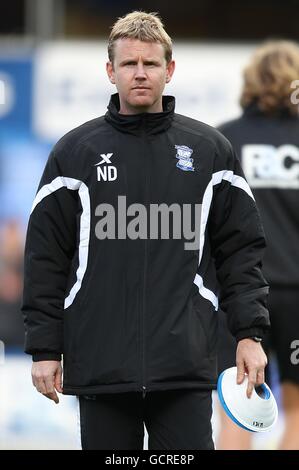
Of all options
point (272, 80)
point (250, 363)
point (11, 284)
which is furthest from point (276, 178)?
point (11, 284)

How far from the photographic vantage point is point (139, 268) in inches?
161

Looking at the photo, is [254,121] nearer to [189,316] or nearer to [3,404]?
[189,316]

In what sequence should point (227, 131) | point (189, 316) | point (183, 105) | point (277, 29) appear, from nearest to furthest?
point (189, 316)
point (227, 131)
point (183, 105)
point (277, 29)

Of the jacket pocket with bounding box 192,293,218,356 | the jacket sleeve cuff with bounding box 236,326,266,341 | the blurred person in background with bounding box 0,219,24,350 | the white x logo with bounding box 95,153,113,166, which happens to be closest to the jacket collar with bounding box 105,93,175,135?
the white x logo with bounding box 95,153,113,166

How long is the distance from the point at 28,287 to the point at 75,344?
26 cm

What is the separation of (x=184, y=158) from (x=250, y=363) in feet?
→ 2.45

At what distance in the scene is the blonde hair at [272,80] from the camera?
232 inches

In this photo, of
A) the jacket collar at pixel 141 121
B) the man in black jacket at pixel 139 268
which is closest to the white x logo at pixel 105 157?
the man in black jacket at pixel 139 268

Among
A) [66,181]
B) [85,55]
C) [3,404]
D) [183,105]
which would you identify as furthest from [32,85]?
[66,181]

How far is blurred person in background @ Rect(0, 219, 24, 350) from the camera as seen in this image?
8742 mm

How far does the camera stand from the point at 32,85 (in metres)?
8.69

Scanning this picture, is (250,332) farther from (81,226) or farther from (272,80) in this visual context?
(272,80)

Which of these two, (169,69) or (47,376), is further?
(169,69)

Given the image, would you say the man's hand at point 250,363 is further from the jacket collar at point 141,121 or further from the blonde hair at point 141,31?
the blonde hair at point 141,31
